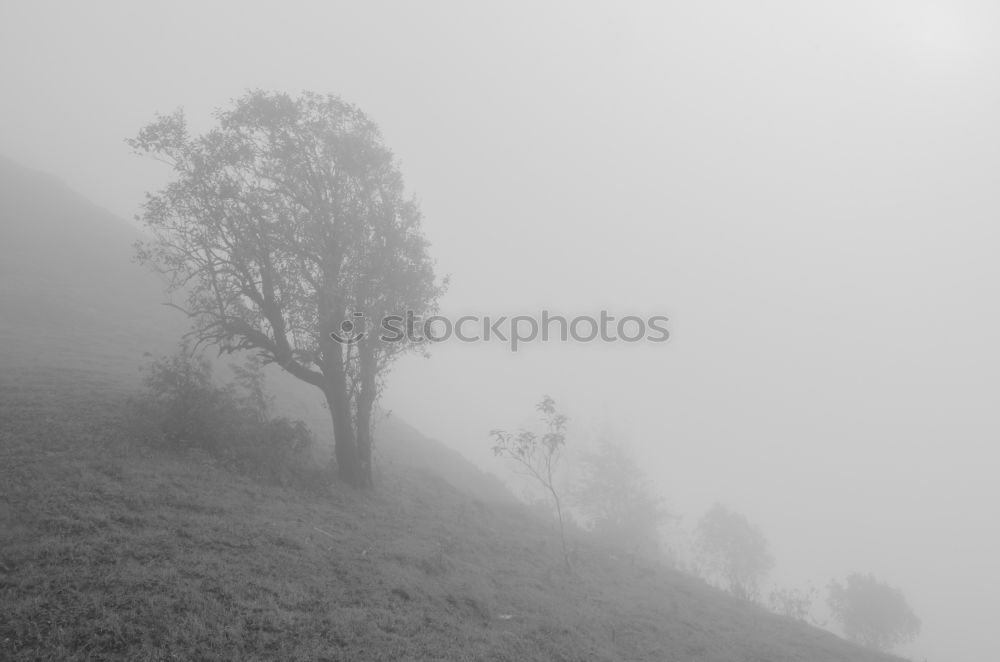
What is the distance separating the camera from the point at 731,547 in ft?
205

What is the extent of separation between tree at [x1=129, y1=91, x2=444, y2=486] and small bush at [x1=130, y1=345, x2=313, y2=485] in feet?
6.15

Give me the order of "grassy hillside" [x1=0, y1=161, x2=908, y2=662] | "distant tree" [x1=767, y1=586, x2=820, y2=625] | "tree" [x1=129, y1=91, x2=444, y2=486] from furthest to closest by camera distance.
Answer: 1. "distant tree" [x1=767, y1=586, x2=820, y2=625]
2. "tree" [x1=129, y1=91, x2=444, y2=486]
3. "grassy hillside" [x1=0, y1=161, x2=908, y2=662]

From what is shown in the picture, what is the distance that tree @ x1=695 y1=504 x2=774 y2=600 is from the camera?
6237 centimetres

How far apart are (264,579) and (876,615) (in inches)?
2284

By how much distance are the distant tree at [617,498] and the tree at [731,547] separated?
30.1ft

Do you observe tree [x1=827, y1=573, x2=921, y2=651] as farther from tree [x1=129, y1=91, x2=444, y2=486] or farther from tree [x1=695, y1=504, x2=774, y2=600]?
tree [x1=129, y1=91, x2=444, y2=486]

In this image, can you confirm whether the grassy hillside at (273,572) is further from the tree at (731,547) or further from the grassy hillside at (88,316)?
the tree at (731,547)

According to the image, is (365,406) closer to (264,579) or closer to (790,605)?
(264,579)

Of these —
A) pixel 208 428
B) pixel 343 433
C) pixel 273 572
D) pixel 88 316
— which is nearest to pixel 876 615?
pixel 343 433

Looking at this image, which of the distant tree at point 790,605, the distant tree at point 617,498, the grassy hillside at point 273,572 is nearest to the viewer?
the grassy hillside at point 273,572

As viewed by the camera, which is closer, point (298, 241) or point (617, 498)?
point (298, 241)

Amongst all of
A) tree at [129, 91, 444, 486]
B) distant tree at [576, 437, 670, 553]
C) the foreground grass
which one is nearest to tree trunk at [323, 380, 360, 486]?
tree at [129, 91, 444, 486]

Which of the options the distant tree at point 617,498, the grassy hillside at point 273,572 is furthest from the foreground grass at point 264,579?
the distant tree at point 617,498

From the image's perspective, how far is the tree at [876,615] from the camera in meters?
49.8
